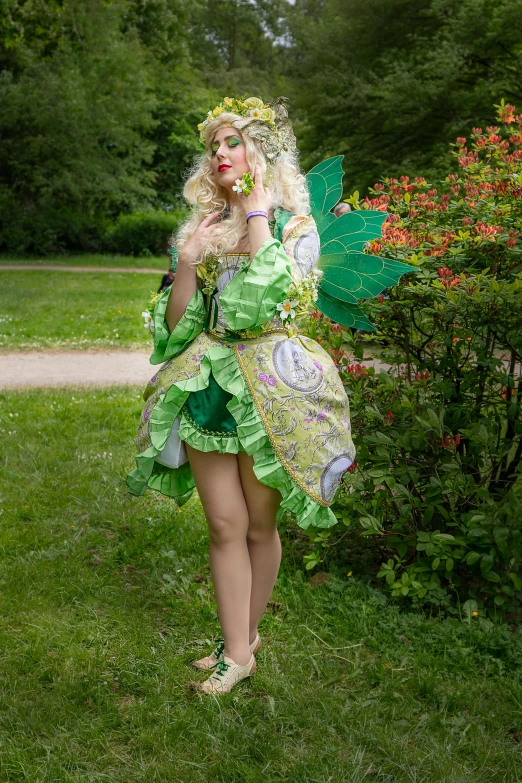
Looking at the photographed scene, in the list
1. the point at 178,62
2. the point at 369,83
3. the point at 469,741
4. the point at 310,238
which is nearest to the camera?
the point at 469,741

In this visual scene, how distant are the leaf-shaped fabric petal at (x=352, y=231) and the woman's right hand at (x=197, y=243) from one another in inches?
17.9

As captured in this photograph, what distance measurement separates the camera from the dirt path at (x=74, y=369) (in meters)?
7.68

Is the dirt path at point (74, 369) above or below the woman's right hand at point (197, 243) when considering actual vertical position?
below

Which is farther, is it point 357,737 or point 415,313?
point 415,313

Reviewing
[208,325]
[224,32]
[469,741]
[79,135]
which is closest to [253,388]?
[208,325]

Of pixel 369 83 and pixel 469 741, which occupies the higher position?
pixel 369 83

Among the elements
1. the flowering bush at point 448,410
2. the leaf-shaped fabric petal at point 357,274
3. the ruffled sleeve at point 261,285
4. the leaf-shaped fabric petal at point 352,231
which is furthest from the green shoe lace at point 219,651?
the leaf-shaped fabric petal at point 352,231

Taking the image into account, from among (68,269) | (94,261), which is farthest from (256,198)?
(94,261)

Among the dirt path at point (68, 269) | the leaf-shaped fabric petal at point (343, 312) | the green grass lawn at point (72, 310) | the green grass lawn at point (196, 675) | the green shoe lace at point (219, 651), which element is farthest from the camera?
the dirt path at point (68, 269)

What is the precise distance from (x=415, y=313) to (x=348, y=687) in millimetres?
1497

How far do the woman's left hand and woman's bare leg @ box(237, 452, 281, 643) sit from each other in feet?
2.64

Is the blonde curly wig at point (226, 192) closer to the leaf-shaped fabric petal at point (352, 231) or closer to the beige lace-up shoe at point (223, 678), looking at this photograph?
the leaf-shaped fabric petal at point (352, 231)

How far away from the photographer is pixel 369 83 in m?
15.4

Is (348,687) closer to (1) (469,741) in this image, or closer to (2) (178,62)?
(1) (469,741)
